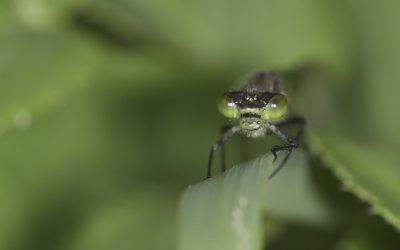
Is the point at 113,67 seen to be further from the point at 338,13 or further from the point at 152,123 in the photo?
the point at 338,13

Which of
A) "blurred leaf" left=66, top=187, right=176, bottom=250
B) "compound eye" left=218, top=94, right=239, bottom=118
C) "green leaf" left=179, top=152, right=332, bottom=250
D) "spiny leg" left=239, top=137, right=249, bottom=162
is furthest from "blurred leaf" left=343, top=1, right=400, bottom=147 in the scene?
"green leaf" left=179, top=152, right=332, bottom=250

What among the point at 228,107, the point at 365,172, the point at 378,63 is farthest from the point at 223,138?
the point at 378,63

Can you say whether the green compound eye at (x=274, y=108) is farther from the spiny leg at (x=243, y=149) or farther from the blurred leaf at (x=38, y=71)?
the blurred leaf at (x=38, y=71)

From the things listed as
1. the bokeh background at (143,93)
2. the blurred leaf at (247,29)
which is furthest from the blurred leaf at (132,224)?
the blurred leaf at (247,29)

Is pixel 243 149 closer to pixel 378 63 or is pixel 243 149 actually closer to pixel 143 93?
pixel 143 93

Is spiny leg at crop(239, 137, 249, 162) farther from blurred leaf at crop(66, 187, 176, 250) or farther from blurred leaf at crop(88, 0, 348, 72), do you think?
blurred leaf at crop(88, 0, 348, 72)
